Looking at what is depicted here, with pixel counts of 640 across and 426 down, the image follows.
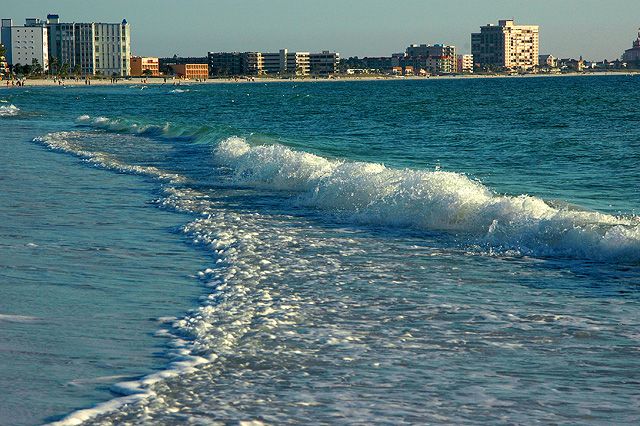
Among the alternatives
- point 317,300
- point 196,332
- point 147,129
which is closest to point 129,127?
point 147,129

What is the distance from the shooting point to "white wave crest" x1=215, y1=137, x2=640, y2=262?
11.4 meters

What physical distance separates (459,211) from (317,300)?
5498 millimetres

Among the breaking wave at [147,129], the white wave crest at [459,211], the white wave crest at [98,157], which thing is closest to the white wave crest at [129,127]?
the breaking wave at [147,129]

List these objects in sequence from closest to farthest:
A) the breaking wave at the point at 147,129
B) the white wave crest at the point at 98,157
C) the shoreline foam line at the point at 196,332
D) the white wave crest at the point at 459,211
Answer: the shoreline foam line at the point at 196,332, the white wave crest at the point at 459,211, the white wave crest at the point at 98,157, the breaking wave at the point at 147,129

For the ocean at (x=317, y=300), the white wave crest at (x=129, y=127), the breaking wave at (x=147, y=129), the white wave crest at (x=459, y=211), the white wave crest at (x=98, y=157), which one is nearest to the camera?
the ocean at (x=317, y=300)

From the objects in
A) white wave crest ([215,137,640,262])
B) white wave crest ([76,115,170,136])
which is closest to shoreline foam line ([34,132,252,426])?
white wave crest ([215,137,640,262])

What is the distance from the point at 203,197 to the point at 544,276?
28.2 ft

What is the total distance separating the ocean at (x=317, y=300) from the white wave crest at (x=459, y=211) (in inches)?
1.7

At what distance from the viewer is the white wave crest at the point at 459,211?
11391 millimetres

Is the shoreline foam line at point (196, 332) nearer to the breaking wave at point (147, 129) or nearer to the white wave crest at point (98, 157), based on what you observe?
the white wave crest at point (98, 157)

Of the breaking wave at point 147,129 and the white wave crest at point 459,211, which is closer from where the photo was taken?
the white wave crest at point 459,211

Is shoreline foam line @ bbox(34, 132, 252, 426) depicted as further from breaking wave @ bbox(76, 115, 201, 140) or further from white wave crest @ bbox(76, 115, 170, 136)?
white wave crest @ bbox(76, 115, 170, 136)

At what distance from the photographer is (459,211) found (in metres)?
13.8

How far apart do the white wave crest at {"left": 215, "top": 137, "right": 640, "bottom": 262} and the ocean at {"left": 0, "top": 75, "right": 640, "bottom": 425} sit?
1.7 inches
